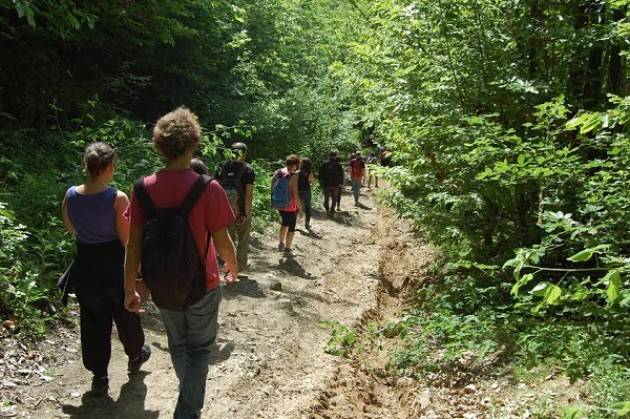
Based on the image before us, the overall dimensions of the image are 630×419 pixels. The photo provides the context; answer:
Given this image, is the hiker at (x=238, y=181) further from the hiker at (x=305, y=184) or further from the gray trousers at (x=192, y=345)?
the hiker at (x=305, y=184)

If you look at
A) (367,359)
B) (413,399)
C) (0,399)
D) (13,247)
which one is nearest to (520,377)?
(413,399)

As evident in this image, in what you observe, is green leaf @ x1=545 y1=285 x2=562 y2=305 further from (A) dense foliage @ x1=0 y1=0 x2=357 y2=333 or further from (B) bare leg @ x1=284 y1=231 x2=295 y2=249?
(B) bare leg @ x1=284 y1=231 x2=295 y2=249

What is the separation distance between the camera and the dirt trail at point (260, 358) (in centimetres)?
457

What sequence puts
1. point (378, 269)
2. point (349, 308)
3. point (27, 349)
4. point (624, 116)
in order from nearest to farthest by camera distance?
point (624, 116), point (27, 349), point (349, 308), point (378, 269)

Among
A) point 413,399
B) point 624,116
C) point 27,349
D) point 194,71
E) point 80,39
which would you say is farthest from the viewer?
point 194,71

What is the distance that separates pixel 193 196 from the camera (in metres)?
3.29

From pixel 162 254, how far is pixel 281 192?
660cm

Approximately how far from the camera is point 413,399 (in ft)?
18.0

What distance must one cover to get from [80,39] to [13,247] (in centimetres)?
713

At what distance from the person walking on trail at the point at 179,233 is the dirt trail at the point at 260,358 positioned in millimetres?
1522

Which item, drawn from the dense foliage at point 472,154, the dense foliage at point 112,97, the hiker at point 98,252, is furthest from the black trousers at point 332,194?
the hiker at point 98,252

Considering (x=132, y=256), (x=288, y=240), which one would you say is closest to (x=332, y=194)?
(x=288, y=240)

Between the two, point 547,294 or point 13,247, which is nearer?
point 547,294

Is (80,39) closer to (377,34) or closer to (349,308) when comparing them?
(377,34)
